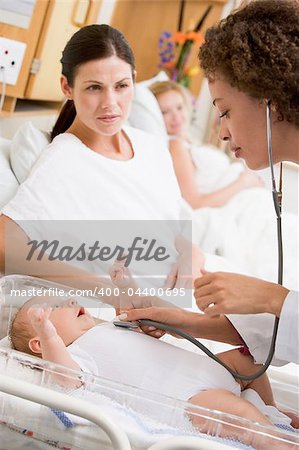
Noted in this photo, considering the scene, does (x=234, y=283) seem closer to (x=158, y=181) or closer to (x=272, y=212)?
(x=158, y=181)

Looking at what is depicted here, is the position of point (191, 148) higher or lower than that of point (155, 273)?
higher

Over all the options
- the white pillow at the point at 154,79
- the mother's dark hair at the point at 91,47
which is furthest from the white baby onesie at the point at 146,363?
the white pillow at the point at 154,79

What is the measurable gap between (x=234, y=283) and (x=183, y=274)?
496 millimetres

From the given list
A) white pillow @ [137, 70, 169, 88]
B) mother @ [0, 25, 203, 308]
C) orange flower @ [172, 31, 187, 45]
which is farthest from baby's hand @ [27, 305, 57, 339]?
orange flower @ [172, 31, 187, 45]

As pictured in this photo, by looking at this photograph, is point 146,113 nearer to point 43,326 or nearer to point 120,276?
point 120,276

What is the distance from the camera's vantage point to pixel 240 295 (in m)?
1.17

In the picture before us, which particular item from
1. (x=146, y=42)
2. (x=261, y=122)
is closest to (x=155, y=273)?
(x=261, y=122)

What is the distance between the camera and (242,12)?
1169 mm

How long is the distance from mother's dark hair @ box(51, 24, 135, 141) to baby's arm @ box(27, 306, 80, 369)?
46 centimetres

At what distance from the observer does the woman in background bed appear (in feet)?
7.22

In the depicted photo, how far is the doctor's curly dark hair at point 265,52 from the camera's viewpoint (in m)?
1.10

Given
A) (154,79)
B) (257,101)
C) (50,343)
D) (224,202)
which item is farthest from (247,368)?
(224,202)

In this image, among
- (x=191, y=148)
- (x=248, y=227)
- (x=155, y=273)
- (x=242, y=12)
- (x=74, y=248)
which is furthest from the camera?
(x=191, y=148)

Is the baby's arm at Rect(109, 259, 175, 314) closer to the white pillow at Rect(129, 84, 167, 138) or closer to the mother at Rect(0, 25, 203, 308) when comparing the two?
the mother at Rect(0, 25, 203, 308)
